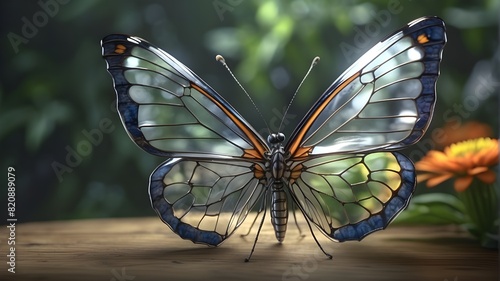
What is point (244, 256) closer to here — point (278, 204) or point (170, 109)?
point (278, 204)

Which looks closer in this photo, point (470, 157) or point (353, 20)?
point (470, 157)

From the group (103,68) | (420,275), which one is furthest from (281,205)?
(103,68)

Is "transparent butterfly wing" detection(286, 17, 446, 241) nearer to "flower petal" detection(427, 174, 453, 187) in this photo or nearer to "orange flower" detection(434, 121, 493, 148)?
"flower petal" detection(427, 174, 453, 187)

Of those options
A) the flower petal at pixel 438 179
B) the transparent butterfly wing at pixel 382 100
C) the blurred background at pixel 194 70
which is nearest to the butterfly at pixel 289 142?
the transparent butterfly wing at pixel 382 100

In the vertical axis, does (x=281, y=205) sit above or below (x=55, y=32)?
below

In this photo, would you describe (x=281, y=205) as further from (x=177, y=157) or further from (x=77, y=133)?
(x=77, y=133)

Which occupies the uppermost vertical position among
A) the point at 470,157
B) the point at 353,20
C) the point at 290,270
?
the point at 353,20

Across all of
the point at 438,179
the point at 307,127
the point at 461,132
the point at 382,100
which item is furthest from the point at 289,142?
the point at 461,132
